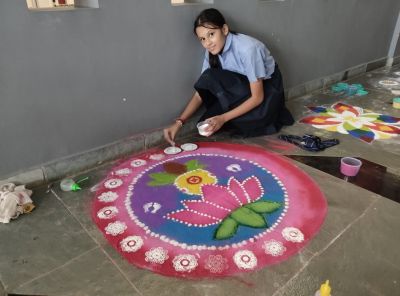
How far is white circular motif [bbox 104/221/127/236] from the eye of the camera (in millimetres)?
1468

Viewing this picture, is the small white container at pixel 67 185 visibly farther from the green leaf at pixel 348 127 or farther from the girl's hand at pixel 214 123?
the green leaf at pixel 348 127

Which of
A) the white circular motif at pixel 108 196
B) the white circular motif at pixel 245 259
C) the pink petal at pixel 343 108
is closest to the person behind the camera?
the white circular motif at pixel 245 259

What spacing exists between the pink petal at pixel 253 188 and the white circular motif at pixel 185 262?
1.60 feet

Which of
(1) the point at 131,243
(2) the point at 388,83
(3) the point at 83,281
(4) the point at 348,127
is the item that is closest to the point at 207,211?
(1) the point at 131,243

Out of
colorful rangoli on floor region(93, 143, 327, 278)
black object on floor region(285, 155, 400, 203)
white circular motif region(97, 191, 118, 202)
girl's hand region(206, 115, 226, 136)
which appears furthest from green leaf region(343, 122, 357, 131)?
white circular motif region(97, 191, 118, 202)

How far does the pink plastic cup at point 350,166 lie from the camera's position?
1875 millimetres

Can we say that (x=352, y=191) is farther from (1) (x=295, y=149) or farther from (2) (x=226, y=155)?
(2) (x=226, y=155)

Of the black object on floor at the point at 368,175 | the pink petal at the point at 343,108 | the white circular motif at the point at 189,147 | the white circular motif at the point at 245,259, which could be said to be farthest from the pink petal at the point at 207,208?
the pink petal at the point at 343,108

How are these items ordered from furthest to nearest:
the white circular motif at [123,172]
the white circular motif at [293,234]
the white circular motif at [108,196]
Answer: the white circular motif at [123,172], the white circular motif at [108,196], the white circular motif at [293,234]

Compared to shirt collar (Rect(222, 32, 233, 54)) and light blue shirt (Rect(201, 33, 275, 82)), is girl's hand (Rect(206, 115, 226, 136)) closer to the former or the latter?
light blue shirt (Rect(201, 33, 275, 82))

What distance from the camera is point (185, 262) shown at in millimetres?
1317

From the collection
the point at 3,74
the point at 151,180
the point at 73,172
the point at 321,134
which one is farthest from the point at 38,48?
the point at 321,134

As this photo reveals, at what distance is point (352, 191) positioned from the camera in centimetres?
176

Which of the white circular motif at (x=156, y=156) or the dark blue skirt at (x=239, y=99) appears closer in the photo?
the white circular motif at (x=156, y=156)
